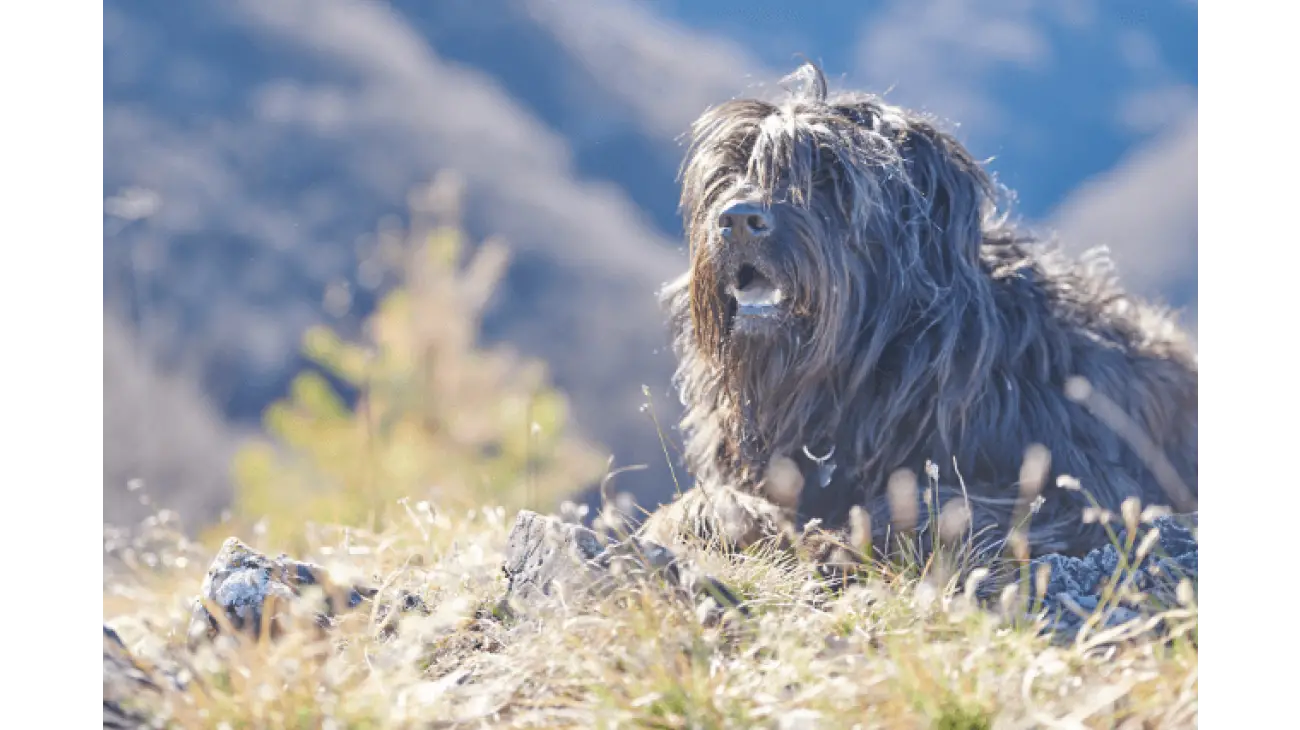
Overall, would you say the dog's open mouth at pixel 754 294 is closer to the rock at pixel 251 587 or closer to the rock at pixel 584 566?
the rock at pixel 584 566

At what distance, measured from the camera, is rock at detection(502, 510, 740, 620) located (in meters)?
3.05

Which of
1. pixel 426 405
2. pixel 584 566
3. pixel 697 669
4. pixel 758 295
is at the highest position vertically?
pixel 426 405

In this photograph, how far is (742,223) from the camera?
3746mm

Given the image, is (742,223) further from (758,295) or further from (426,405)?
(426,405)

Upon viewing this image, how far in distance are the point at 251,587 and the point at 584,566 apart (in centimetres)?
99

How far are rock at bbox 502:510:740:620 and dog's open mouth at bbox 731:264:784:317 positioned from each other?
1.03m

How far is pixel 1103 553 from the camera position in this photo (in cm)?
349

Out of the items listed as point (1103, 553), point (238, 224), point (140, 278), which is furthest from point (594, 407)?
point (1103, 553)

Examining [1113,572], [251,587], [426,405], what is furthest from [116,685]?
[426,405]

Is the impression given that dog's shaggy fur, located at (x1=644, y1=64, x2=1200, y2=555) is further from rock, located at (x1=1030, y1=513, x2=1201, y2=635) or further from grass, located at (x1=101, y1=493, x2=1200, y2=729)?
grass, located at (x1=101, y1=493, x2=1200, y2=729)
